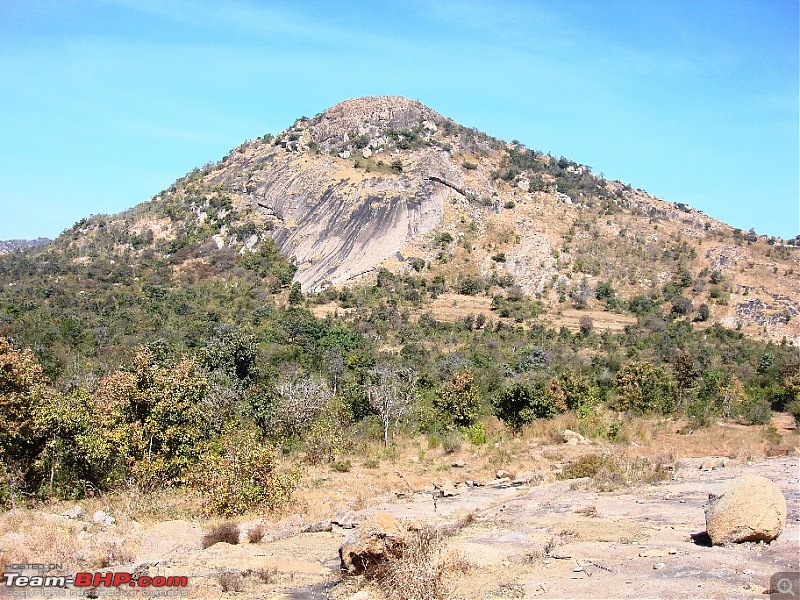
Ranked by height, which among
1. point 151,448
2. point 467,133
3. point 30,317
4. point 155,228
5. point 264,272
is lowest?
point 151,448

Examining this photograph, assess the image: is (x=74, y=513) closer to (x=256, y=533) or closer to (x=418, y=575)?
(x=256, y=533)

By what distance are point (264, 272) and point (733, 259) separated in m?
52.4

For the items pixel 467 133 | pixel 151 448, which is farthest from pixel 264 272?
pixel 151 448

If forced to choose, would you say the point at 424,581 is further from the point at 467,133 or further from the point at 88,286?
the point at 467,133

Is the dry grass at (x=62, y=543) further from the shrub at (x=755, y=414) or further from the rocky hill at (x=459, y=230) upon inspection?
the rocky hill at (x=459, y=230)

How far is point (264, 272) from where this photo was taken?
72.8m

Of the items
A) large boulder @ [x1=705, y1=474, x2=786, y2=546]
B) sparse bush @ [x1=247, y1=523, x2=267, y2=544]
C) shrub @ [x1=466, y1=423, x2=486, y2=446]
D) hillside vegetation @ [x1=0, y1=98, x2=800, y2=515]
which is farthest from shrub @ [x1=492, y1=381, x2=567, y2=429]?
large boulder @ [x1=705, y1=474, x2=786, y2=546]

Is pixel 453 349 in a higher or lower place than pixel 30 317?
lower

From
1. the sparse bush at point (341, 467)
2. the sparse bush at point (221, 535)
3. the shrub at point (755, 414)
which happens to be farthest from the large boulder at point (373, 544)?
the shrub at point (755, 414)

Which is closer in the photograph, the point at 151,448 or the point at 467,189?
the point at 151,448

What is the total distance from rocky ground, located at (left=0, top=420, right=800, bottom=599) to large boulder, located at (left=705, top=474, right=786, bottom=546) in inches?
4.9

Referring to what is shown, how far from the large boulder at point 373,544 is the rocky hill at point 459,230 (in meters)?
57.7

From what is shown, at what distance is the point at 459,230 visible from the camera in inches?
3012

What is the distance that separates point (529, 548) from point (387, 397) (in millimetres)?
16619
